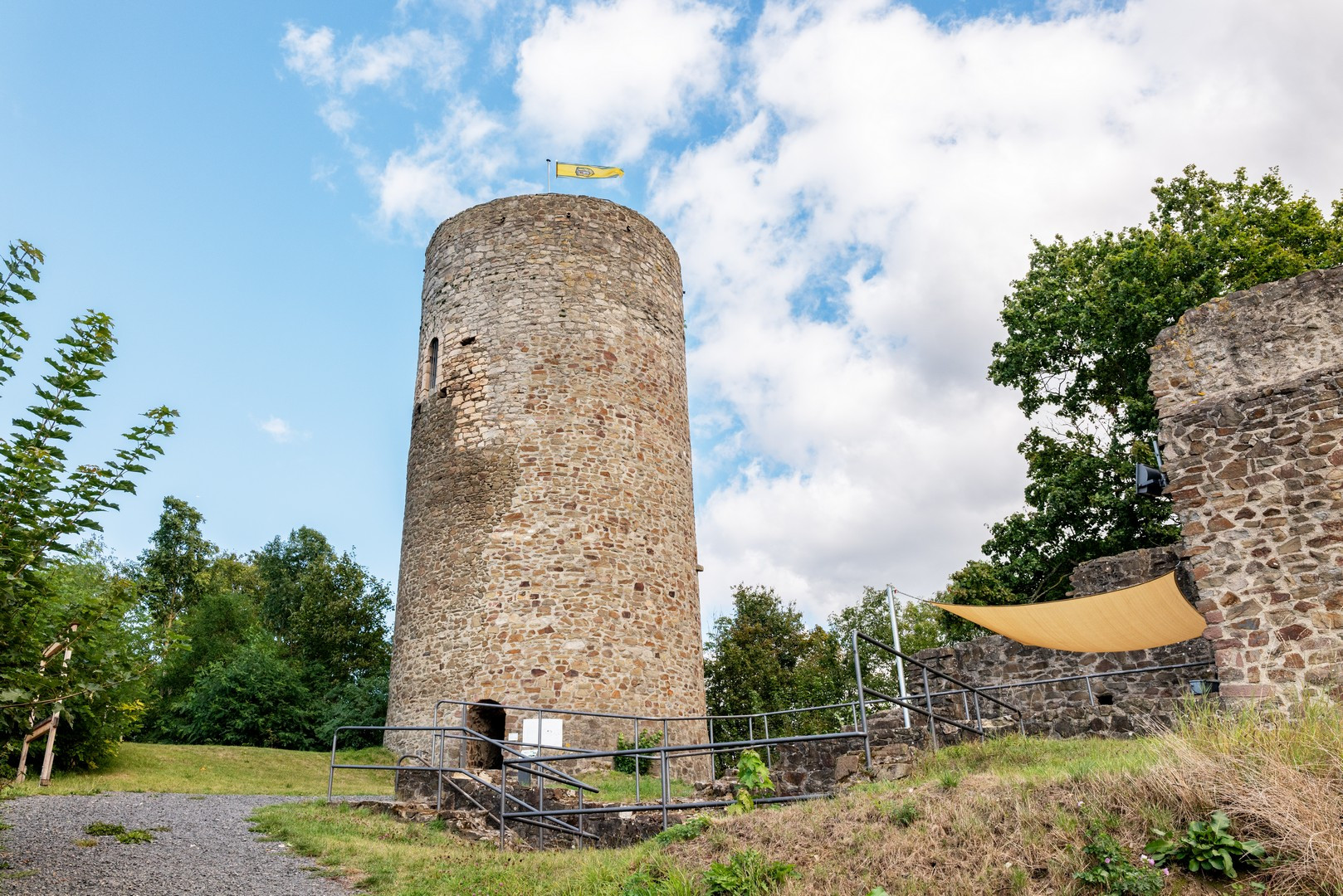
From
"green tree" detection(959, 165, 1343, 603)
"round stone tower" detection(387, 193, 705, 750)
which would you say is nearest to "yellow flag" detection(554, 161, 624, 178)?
"round stone tower" detection(387, 193, 705, 750)

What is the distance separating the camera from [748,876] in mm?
5582

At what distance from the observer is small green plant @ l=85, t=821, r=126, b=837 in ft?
28.9

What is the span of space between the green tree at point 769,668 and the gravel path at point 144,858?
21.4m

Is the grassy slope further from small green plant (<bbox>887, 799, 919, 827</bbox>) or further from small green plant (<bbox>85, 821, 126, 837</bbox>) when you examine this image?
small green plant (<bbox>85, 821, 126, 837</bbox>)

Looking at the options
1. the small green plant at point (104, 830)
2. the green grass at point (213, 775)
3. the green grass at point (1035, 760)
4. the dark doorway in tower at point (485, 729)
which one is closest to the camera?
the green grass at point (1035, 760)

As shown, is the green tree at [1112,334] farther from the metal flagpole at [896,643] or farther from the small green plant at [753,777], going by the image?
the small green plant at [753,777]

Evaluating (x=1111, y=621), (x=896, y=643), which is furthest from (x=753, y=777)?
(x=896, y=643)

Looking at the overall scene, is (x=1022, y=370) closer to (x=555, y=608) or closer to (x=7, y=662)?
(x=555, y=608)

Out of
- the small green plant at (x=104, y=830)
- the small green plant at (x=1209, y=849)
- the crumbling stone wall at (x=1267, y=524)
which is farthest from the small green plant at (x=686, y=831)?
the small green plant at (x=104, y=830)

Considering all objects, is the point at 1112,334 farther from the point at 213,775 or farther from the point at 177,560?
the point at 177,560

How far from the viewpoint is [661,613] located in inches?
617

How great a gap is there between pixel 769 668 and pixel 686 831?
25981mm

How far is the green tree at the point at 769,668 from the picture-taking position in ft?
106

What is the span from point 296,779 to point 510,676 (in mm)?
8210
